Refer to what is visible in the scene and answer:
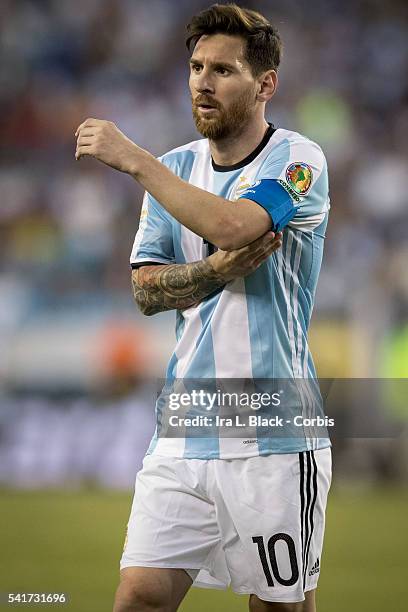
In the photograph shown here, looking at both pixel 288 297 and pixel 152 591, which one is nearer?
pixel 152 591

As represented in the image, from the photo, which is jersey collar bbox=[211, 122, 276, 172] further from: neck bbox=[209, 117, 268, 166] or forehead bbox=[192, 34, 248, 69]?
forehead bbox=[192, 34, 248, 69]

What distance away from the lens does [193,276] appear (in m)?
3.25

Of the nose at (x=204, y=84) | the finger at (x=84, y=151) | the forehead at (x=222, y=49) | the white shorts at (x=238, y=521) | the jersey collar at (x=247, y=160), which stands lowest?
the white shorts at (x=238, y=521)

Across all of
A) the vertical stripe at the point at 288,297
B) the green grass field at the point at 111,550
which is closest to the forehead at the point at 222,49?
the vertical stripe at the point at 288,297

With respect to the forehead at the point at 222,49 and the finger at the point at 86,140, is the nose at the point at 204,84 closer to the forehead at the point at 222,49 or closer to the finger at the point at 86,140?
the forehead at the point at 222,49

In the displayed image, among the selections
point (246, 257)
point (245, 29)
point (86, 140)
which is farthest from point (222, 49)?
point (246, 257)

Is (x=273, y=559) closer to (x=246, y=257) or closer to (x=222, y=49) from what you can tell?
(x=246, y=257)

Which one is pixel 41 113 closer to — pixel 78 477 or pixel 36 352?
pixel 36 352

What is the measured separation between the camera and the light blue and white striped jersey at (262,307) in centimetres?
321

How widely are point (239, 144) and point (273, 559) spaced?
1.34 metres

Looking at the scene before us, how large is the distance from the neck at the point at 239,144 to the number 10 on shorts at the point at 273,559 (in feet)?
3.99

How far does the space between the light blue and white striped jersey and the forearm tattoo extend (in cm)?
5

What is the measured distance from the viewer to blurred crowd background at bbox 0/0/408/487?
9.96m

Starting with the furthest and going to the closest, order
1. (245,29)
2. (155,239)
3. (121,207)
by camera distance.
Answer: (121,207)
(155,239)
(245,29)
